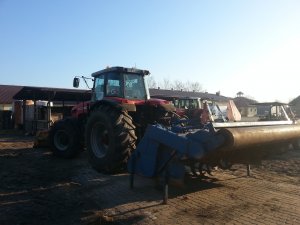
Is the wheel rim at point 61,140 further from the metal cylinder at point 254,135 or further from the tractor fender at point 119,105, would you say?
the metal cylinder at point 254,135

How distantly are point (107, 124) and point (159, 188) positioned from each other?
1693mm

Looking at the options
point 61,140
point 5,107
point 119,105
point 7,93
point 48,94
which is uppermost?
point 7,93

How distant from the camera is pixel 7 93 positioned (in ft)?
123

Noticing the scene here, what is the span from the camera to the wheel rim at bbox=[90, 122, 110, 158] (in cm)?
793

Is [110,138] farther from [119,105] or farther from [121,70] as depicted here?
[121,70]

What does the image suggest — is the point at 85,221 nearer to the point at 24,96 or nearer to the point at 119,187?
the point at 119,187

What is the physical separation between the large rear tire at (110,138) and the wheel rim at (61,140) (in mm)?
2751

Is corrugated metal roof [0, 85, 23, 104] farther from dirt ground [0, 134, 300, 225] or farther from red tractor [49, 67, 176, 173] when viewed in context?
dirt ground [0, 134, 300, 225]

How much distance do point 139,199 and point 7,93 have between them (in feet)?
115

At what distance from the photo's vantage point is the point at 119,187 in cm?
677

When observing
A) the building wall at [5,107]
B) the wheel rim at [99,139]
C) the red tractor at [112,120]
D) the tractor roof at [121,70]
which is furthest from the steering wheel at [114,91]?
the building wall at [5,107]

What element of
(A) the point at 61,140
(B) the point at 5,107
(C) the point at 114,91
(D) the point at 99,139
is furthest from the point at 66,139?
(B) the point at 5,107

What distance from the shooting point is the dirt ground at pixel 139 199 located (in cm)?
506

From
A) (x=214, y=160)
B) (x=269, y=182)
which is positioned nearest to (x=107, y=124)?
(x=214, y=160)
